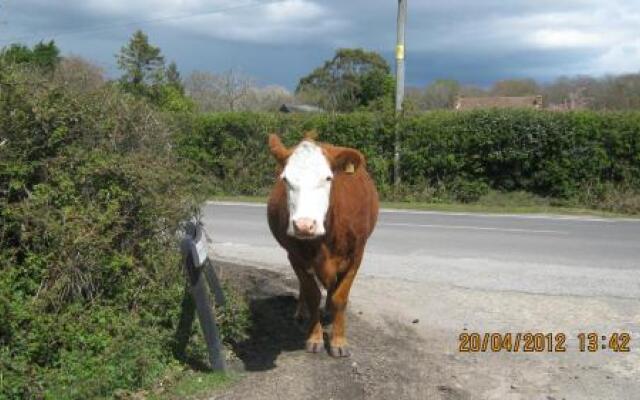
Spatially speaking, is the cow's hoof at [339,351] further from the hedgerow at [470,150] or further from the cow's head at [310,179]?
the hedgerow at [470,150]

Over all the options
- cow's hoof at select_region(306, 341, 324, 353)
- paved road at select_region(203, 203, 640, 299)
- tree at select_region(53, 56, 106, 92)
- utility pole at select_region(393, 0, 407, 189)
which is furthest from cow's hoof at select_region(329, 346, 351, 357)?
utility pole at select_region(393, 0, 407, 189)

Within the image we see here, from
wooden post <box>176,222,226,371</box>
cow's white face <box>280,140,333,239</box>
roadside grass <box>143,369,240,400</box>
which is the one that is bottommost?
roadside grass <box>143,369,240,400</box>

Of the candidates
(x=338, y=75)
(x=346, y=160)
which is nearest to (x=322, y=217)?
(x=346, y=160)

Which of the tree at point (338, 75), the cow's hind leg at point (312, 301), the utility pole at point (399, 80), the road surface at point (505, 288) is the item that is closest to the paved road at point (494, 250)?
the road surface at point (505, 288)

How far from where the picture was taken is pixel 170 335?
5586mm

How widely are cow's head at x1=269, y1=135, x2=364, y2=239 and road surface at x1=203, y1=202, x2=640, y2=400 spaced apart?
177cm

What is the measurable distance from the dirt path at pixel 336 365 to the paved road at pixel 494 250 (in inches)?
77.7

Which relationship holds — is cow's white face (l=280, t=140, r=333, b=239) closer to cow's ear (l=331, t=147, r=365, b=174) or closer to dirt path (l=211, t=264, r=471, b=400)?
cow's ear (l=331, t=147, r=365, b=174)

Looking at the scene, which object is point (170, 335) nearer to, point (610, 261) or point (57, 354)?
point (57, 354)

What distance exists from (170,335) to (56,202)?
4.71 feet

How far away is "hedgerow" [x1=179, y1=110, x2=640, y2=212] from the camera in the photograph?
20.1 metres

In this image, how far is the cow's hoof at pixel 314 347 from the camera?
589 centimetres

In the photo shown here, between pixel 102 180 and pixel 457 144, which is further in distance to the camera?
pixel 457 144

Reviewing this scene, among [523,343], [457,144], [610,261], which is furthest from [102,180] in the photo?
[457,144]
